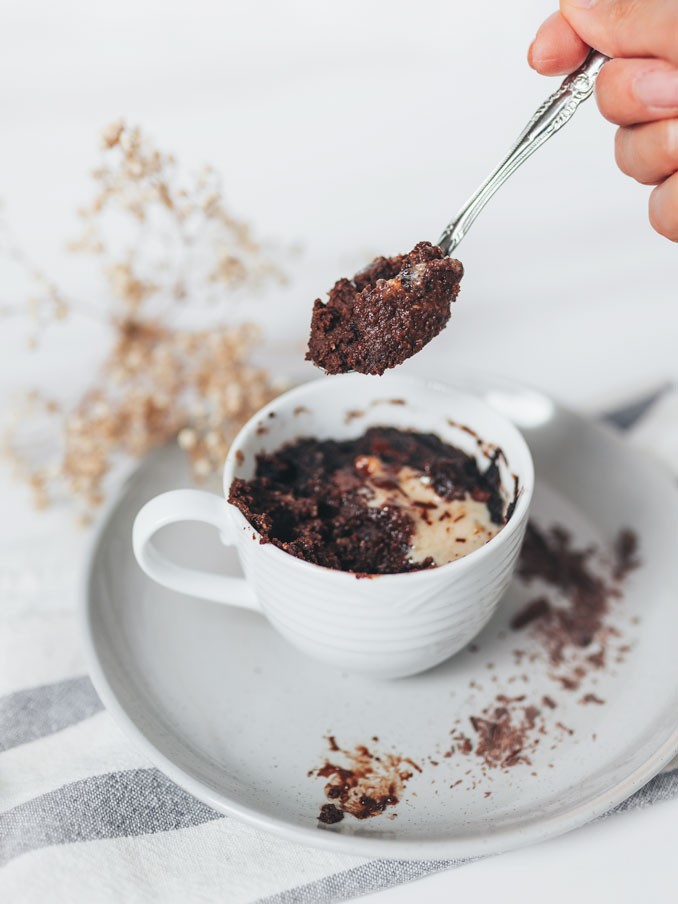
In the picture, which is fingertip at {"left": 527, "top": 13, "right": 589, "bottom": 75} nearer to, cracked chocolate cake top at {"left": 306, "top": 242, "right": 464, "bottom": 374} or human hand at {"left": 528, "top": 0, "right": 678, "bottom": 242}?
human hand at {"left": 528, "top": 0, "right": 678, "bottom": 242}

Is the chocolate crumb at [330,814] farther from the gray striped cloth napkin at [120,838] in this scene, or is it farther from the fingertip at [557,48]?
the fingertip at [557,48]

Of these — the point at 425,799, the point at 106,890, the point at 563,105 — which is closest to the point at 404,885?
the point at 425,799

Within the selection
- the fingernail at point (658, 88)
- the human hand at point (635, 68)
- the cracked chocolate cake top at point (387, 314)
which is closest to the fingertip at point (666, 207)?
the human hand at point (635, 68)

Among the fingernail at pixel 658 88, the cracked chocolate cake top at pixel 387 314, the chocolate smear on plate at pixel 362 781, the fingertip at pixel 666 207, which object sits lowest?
the chocolate smear on plate at pixel 362 781

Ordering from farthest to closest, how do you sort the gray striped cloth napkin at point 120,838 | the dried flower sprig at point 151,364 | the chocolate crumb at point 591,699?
the dried flower sprig at point 151,364 → the chocolate crumb at point 591,699 → the gray striped cloth napkin at point 120,838

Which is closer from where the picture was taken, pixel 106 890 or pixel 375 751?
pixel 106 890

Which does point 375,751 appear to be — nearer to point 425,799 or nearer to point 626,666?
point 425,799
